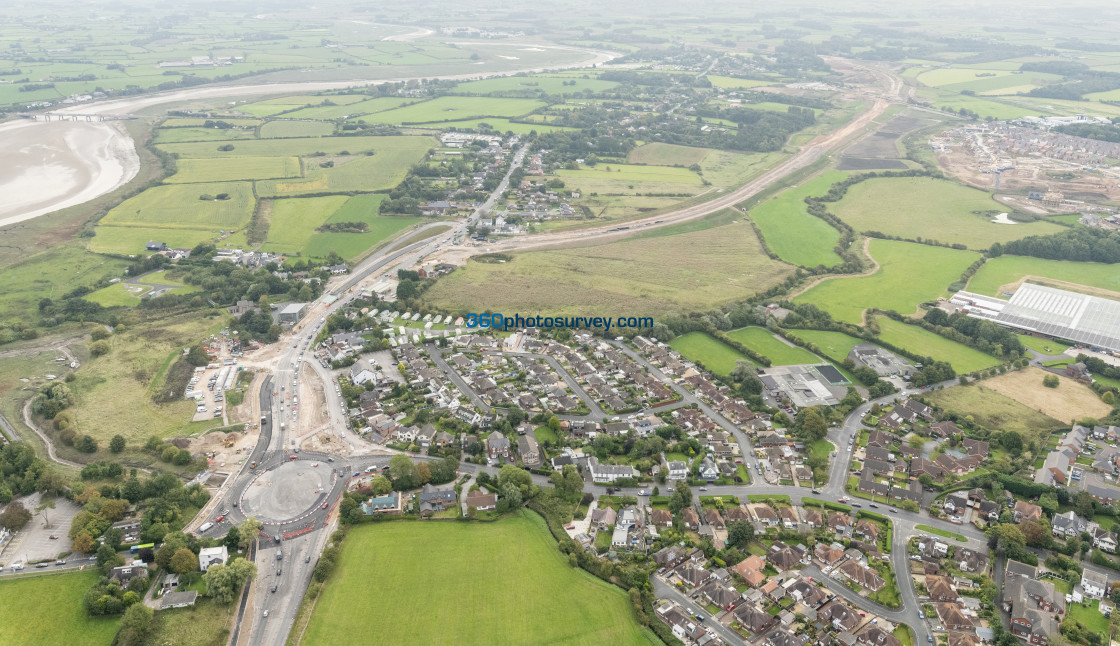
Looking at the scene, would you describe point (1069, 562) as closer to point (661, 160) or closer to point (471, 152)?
point (661, 160)

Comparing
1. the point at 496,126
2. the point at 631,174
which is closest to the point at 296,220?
the point at 631,174

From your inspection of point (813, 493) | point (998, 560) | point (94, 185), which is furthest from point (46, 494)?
point (94, 185)

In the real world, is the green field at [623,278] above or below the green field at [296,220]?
below

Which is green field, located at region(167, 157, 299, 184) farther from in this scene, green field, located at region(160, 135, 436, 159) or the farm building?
the farm building

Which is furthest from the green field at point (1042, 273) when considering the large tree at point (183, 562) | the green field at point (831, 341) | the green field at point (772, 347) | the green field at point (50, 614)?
the green field at point (50, 614)

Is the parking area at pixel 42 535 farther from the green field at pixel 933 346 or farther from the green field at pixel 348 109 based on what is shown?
the green field at pixel 348 109

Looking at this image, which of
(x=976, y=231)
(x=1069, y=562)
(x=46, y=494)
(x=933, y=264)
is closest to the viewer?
(x=1069, y=562)
